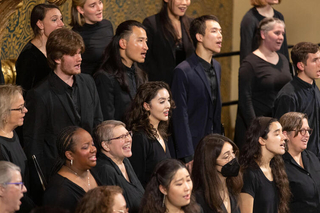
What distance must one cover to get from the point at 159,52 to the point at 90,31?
59 cm

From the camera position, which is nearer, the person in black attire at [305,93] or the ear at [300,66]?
the person in black attire at [305,93]

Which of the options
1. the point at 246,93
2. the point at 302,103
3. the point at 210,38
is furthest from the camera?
the point at 246,93

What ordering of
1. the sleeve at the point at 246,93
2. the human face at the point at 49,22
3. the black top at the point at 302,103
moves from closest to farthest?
the human face at the point at 49,22 → the black top at the point at 302,103 → the sleeve at the point at 246,93

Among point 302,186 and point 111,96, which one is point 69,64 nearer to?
point 111,96

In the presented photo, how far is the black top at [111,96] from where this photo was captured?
14.4 feet

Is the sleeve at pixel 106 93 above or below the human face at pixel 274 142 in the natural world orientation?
above

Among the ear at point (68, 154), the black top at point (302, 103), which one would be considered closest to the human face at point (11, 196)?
the ear at point (68, 154)

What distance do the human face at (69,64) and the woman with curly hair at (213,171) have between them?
94 cm

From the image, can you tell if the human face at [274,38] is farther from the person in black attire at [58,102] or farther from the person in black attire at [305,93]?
the person in black attire at [58,102]

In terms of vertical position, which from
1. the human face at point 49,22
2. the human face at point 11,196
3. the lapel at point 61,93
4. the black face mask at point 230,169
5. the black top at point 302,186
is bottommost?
the black top at point 302,186

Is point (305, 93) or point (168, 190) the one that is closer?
point (168, 190)

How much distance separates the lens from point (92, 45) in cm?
478

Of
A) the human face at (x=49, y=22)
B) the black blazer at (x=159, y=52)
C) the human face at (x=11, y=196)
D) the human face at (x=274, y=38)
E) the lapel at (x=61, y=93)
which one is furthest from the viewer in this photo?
the human face at (x=274, y=38)

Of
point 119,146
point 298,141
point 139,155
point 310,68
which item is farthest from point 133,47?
point 310,68
